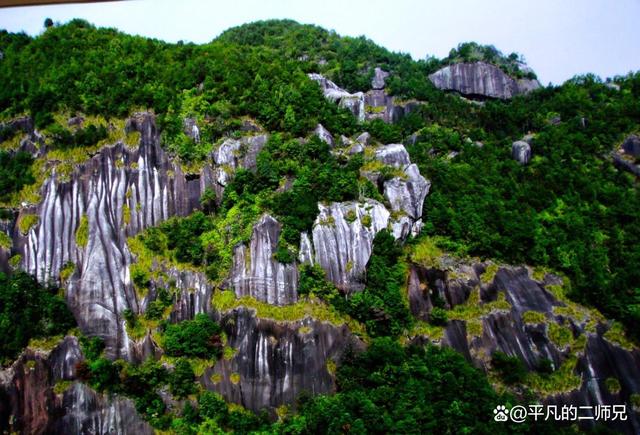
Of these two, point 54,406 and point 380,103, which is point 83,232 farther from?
point 380,103

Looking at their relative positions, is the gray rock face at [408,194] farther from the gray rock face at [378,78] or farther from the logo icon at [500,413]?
the gray rock face at [378,78]

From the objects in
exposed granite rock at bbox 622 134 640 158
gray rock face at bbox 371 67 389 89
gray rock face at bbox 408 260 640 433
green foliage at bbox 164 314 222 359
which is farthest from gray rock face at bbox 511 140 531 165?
green foliage at bbox 164 314 222 359

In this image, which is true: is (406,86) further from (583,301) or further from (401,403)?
(401,403)

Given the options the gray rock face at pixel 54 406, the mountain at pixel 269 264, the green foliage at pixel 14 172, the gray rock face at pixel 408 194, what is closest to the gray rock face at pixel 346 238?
the mountain at pixel 269 264

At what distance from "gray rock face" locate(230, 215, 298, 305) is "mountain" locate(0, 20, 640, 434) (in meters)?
0.08

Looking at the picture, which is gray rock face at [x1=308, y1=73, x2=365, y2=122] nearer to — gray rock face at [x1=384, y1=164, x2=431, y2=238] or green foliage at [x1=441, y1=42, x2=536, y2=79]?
gray rock face at [x1=384, y1=164, x2=431, y2=238]

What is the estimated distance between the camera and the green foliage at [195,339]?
21281mm

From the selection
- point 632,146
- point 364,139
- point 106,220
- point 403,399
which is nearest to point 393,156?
point 364,139

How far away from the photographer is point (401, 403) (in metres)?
19.5

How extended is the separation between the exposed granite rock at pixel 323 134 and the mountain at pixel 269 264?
0.13m

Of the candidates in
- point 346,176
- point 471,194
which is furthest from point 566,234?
point 346,176

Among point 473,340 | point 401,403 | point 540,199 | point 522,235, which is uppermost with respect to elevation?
point 540,199

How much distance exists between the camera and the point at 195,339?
21391 mm

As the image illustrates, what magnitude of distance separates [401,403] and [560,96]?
29.9m
